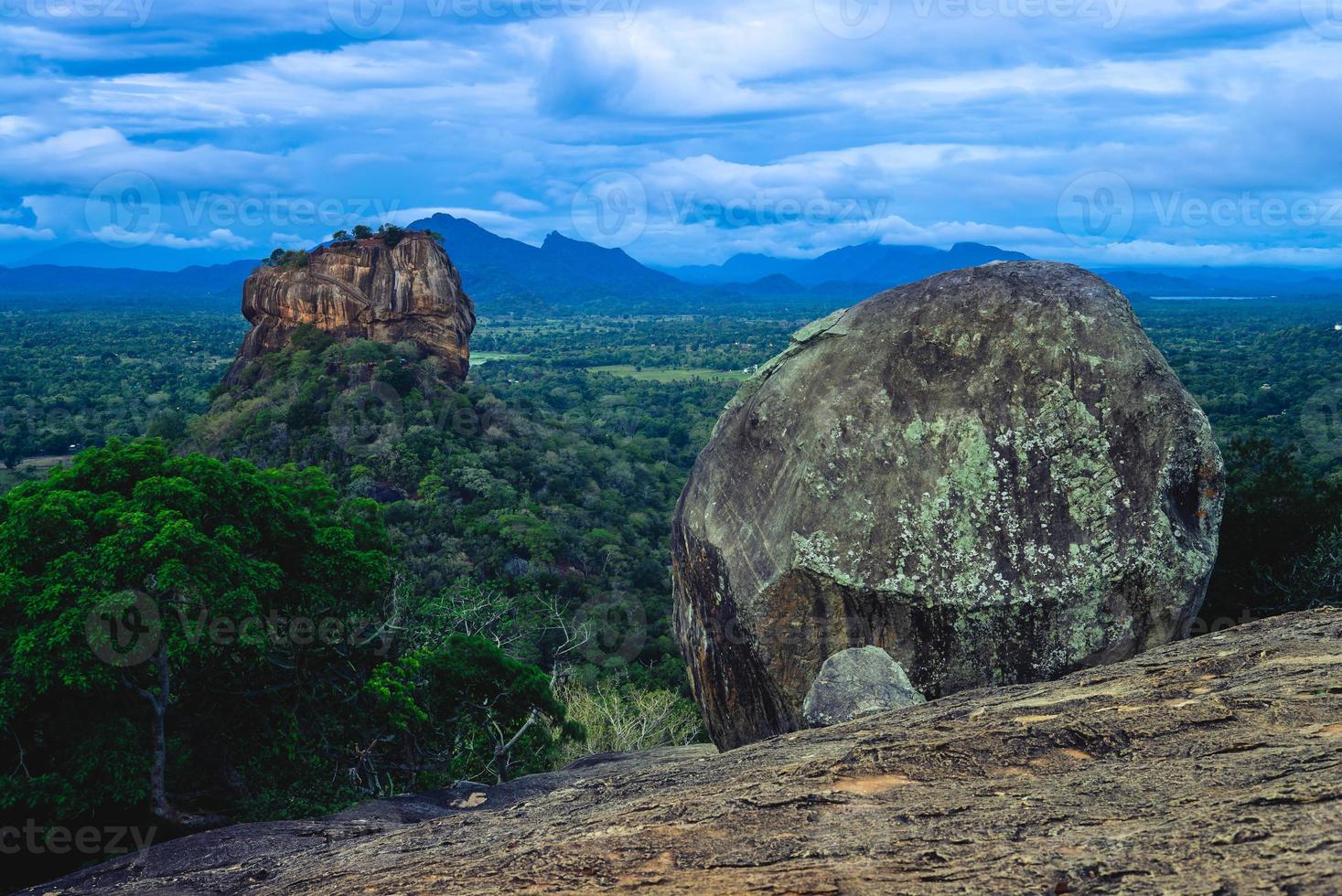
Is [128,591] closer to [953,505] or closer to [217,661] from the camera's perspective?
[217,661]

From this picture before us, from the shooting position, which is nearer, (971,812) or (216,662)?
(971,812)

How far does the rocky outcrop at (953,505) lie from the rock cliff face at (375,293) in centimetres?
4259

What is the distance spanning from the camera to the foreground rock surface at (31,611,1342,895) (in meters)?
3.96

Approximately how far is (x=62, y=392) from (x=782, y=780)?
267 feet

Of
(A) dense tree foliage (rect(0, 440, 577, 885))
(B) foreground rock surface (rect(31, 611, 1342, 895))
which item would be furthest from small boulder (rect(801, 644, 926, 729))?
(A) dense tree foliage (rect(0, 440, 577, 885))

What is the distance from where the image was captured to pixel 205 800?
11828 mm

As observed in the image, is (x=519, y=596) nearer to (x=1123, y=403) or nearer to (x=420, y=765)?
(x=420, y=765)

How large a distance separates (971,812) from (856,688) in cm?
398

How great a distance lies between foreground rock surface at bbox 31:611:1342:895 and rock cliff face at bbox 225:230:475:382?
45576 mm

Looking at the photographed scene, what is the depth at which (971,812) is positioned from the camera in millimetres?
4703

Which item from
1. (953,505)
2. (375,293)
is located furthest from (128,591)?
(375,293)

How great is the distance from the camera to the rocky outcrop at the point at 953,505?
30.3 ft

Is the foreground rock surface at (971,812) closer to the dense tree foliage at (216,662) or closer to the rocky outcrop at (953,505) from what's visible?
the rocky outcrop at (953,505)

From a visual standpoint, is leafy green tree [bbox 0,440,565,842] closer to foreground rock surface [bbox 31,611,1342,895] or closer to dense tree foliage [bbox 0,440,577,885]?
dense tree foliage [bbox 0,440,577,885]
